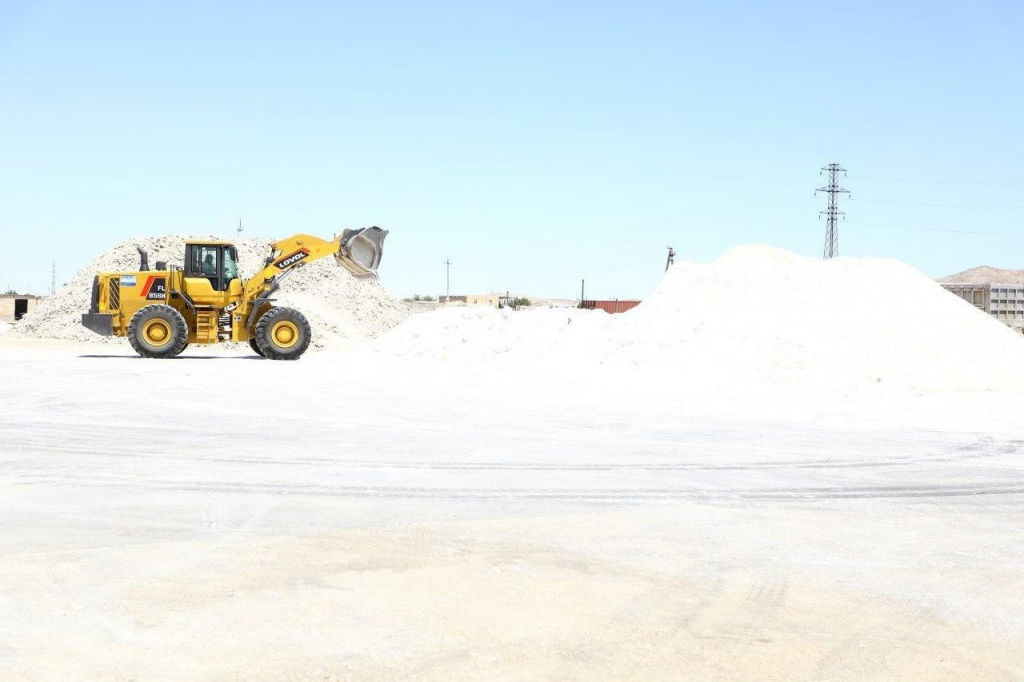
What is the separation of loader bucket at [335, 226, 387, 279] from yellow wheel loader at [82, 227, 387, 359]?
1.17 m

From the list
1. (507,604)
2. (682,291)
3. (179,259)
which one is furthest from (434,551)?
(179,259)

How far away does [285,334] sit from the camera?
2864 centimetres

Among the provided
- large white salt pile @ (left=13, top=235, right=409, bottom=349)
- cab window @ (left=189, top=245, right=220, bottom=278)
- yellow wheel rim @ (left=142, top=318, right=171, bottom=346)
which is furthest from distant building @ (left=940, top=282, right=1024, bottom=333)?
yellow wheel rim @ (left=142, top=318, right=171, bottom=346)

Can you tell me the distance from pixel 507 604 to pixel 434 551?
1.30 meters

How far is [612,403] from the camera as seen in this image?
1847 centimetres

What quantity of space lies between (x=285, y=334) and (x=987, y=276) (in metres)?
80.2

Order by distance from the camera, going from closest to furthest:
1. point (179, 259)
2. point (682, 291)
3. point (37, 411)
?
1. point (37, 411)
2. point (682, 291)
3. point (179, 259)

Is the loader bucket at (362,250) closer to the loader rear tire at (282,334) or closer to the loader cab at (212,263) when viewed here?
the loader rear tire at (282,334)

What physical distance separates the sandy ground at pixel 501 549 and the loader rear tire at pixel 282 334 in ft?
43.6

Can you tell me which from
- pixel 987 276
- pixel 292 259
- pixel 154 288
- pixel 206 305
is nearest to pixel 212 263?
pixel 206 305

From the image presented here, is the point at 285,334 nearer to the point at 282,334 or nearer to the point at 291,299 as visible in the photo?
the point at 282,334

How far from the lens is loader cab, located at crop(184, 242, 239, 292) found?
28391mm

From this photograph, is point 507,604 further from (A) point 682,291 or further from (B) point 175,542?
(A) point 682,291

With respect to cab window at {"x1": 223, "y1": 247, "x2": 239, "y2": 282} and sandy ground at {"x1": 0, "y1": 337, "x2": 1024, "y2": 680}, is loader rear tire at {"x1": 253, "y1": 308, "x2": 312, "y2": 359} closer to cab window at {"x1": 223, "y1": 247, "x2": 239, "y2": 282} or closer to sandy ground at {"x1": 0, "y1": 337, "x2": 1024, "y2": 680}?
cab window at {"x1": 223, "y1": 247, "x2": 239, "y2": 282}
